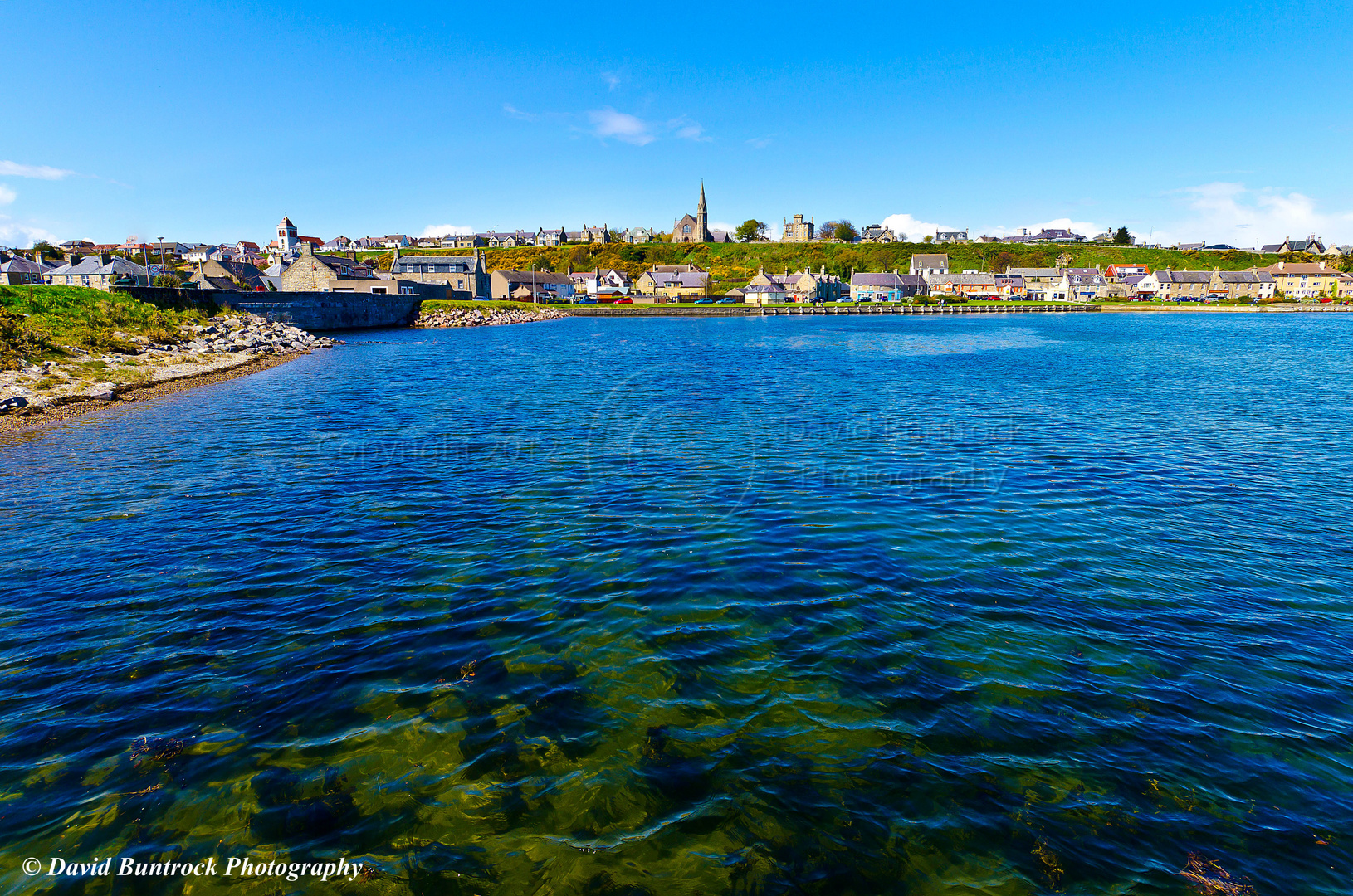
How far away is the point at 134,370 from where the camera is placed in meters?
37.9

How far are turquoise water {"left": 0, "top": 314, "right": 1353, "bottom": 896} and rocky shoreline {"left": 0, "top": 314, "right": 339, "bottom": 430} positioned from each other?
27.9ft

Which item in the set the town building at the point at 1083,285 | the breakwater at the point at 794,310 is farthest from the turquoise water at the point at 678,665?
the town building at the point at 1083,285

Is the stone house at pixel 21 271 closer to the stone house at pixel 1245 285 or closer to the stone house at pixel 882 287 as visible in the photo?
the stone house at pixel 882 287

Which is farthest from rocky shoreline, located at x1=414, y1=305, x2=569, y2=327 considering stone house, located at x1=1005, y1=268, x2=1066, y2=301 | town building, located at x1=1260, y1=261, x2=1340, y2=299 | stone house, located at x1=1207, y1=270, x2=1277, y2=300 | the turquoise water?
town building, located at x1=1260, y1=261, x2=1340, y2=299

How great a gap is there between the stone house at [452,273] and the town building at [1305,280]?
229617mm

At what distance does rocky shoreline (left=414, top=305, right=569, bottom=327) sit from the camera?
110m

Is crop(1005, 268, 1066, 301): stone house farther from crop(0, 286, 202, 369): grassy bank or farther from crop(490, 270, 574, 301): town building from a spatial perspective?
crop(0, 286, 202, 369): grassy bank

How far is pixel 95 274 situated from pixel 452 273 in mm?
70078

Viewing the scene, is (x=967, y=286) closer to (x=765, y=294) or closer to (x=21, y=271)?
(x=765, y=294)

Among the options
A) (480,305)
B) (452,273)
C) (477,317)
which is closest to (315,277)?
(477,317)

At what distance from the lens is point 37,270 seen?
312 ft

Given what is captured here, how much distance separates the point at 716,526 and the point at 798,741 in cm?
807

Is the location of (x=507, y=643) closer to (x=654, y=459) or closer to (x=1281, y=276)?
(x=654, y=459)

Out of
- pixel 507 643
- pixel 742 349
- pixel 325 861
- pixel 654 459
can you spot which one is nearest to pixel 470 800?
pixel 325 861
